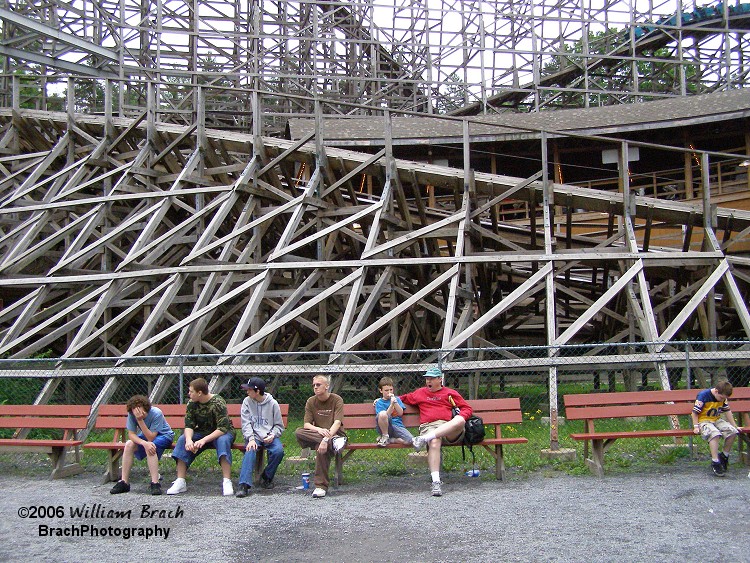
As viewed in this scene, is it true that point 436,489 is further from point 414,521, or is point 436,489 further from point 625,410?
point 625,410

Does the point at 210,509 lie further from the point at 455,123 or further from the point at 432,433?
the point at 455,123

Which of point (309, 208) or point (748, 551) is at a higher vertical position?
point (309, 208)

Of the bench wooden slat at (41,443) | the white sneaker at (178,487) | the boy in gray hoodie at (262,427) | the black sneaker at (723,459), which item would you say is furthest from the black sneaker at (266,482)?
the black sneaker at (723,459)

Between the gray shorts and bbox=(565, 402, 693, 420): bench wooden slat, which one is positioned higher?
bbox=(565, 402, 693, 420): bench wooden slat

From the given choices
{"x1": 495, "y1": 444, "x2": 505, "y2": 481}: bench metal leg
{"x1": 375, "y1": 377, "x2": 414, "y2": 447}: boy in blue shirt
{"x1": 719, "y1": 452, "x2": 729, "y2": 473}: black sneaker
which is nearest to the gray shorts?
{"x1": 719, "y1": 452, "x2": 729, "y2": 473}: black sneaker

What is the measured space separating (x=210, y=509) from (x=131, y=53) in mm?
21899

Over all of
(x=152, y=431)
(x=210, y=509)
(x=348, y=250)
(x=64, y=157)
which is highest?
(x=64, y=157)

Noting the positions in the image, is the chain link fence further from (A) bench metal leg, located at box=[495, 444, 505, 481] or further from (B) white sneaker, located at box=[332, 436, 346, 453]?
(B) white sneaker, located at box=[332, 436, 346, 453]

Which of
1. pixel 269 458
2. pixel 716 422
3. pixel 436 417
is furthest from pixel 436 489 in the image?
pixel 716 422

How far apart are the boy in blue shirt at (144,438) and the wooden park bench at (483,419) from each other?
5.98 ft

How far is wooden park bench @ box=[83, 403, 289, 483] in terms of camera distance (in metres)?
8.23

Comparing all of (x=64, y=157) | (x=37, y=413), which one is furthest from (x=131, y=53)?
(x=37, y=413)

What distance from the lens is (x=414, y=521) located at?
6512mm

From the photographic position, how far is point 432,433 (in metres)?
7.67
